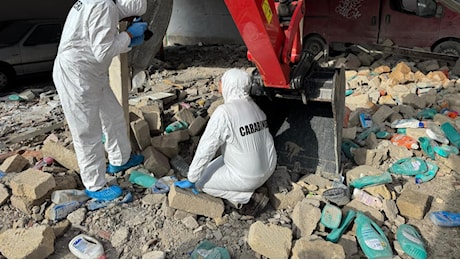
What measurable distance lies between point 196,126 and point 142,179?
958 millimetres

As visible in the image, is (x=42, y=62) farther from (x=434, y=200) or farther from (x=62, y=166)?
(x=434, y=200)

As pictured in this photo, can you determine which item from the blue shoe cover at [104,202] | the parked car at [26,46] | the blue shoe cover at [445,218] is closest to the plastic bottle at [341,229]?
the blue shoe cover at [445,218]

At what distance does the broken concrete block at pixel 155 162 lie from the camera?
3.66 metres

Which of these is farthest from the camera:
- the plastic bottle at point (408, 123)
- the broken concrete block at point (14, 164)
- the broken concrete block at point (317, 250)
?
the plastic bottle at point (408, 123)

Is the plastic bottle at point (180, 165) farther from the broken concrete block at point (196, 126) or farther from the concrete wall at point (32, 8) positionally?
the concrete wall at point (32, 8)

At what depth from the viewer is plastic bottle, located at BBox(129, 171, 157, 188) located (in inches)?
137

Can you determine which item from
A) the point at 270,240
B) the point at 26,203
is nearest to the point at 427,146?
the point at 270,240

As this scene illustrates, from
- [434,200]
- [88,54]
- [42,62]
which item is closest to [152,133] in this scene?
[88,54]

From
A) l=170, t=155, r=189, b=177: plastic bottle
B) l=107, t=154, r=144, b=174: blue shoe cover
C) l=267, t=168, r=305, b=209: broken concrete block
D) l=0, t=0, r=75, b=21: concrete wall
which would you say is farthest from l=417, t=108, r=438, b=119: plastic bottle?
l=0, t=0, r=75, b=21: concrete wall

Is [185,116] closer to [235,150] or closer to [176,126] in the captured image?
[176,126]

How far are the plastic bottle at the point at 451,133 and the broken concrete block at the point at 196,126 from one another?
2620mm

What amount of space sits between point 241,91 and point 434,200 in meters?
1.90

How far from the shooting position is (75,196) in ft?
10.6

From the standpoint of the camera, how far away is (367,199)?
309 cm
